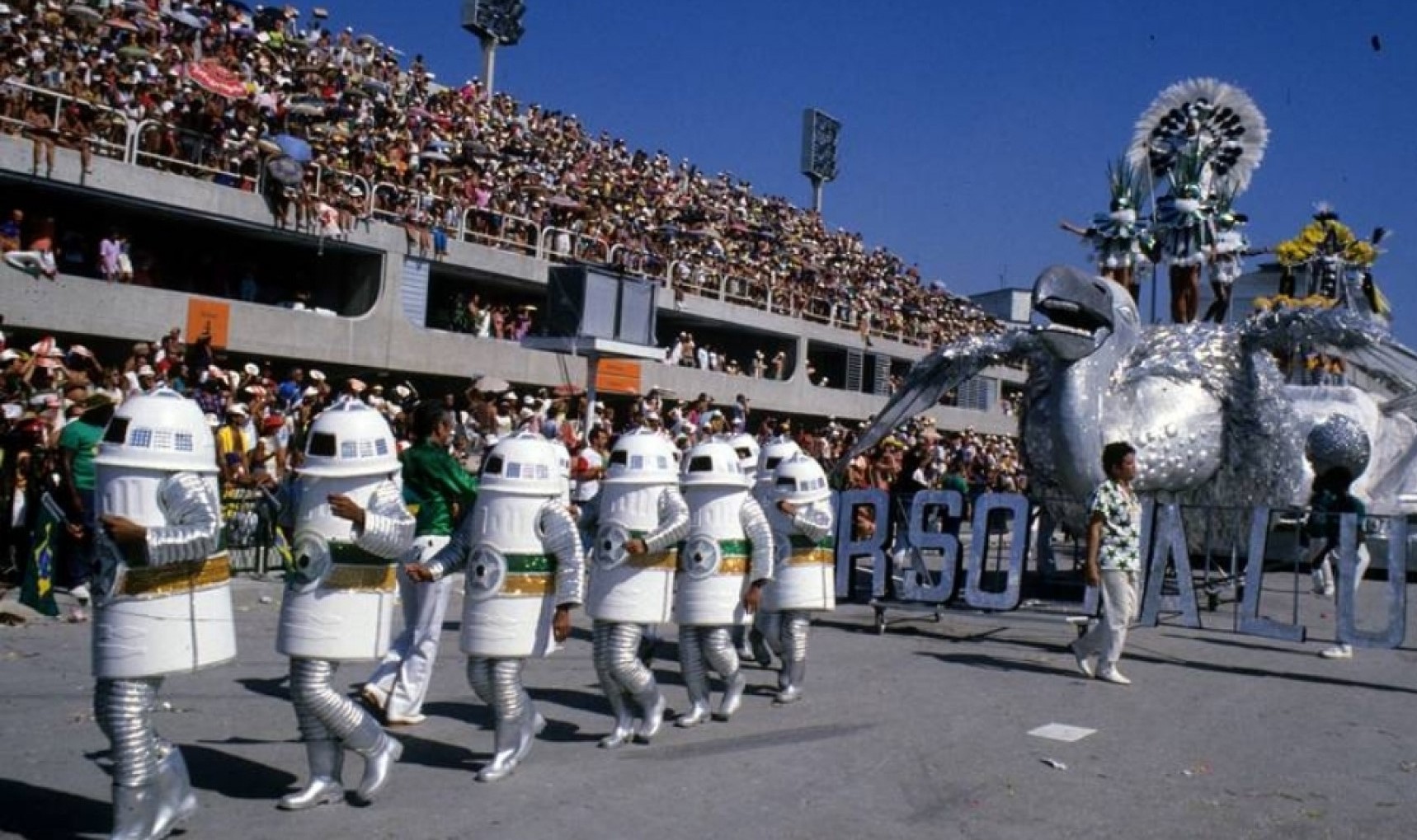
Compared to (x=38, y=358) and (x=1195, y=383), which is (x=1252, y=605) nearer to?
(x=1195, y=383)

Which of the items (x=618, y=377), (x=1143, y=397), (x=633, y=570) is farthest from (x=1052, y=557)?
(x=618, y=377)

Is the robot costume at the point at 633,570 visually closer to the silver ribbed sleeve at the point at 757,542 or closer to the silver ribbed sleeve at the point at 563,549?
the silver ribbed sleeve at the point at 757,542

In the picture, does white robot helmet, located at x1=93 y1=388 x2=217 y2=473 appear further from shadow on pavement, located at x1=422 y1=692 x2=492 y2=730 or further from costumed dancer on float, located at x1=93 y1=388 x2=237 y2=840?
shadow on pavement, located at x1=422 y1=692 x2=492 y2=730

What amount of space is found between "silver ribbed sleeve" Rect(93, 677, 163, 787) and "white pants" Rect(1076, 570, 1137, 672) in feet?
20.9

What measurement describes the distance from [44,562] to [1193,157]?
580 inches

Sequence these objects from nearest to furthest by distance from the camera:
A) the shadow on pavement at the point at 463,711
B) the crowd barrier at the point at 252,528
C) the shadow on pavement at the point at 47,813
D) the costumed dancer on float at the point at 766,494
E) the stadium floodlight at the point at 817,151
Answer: the shadow on pavement at the point at 47,813 < the shadow on pavement at the point at 463,711 < the costumed dancer on float at the point at 766,494 < the crowd barrier at the point at 252,528 < the stadium floodlight at the point at 817,151

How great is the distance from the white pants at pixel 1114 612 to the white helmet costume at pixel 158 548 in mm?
6142

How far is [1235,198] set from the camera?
17594 mm

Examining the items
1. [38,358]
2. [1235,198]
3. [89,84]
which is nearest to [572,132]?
[89,84]

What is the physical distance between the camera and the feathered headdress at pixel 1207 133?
17.1m

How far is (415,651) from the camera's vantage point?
6902mm

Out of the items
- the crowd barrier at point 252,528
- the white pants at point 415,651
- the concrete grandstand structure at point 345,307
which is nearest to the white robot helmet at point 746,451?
the white pants at point 415,651

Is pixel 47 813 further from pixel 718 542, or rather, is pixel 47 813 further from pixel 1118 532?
pixel 1118 532

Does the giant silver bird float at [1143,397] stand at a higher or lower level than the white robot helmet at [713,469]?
higher
